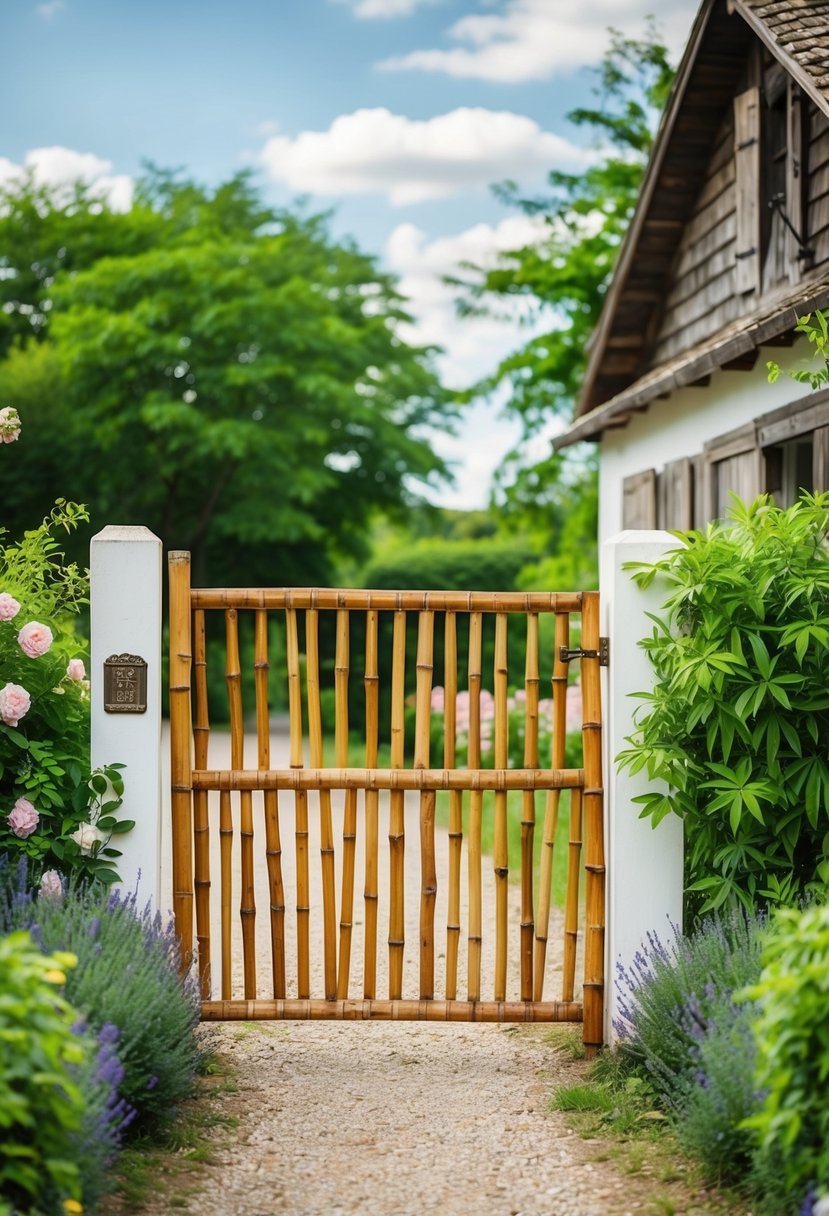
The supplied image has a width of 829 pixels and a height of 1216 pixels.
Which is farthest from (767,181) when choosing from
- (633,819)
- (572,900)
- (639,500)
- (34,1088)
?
(34,1088)

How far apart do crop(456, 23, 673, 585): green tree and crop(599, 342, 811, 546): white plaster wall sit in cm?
432

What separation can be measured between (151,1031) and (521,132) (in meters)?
31.4

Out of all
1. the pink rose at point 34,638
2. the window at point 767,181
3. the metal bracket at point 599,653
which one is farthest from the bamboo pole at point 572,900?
the window at point 767,181

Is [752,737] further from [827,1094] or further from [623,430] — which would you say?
[623,430]

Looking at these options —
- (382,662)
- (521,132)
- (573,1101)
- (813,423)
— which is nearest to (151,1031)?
(573,1101)

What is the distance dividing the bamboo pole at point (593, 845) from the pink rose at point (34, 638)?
1.86m

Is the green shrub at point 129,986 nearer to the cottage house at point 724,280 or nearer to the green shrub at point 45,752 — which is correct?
the green shrub at point 45,752

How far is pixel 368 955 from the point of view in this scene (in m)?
4.54

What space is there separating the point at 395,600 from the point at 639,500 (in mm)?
7128

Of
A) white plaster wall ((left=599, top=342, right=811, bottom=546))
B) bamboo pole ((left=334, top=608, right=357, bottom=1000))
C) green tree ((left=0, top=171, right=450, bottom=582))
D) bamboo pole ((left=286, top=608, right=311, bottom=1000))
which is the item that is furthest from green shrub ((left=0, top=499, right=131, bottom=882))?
green tree ((left=0, top=171, right=450, bottom=582))

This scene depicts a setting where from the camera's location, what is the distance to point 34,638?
14.1 ft

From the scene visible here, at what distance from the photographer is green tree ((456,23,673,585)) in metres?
16.5

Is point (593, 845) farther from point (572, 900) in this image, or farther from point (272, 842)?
point (272, 842)

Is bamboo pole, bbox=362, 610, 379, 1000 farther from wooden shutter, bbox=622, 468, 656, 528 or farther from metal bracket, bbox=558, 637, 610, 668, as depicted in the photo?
wooden shutter, bbox=622, 468, 656, 528
